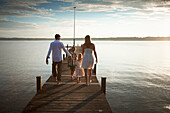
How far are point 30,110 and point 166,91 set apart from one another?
12838 millimetres

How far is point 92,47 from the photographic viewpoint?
6.18 m

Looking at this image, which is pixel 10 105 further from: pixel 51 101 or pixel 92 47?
pixel 92 47

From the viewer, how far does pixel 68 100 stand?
17.3ft

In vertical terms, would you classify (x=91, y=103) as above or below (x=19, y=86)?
above

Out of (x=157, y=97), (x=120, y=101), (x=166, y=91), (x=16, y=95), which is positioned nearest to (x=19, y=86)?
(x=16, y=95)

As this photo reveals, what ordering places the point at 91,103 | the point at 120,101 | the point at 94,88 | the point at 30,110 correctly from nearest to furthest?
the point at 30,110 → the point at 91,103 → the point at 94,88 → the point at 120,101

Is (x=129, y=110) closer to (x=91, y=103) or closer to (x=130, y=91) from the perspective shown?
(x=130, y=91)

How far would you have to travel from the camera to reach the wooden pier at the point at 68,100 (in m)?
4.60

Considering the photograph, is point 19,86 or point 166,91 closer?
point 166,91

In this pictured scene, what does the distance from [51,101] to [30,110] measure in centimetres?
83

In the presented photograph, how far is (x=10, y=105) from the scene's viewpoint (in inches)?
409

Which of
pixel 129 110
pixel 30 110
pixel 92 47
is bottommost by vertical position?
pixel 129 110

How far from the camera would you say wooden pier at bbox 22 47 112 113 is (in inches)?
181

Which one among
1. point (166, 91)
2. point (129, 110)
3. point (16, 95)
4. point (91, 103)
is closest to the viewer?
point (91, 103)
